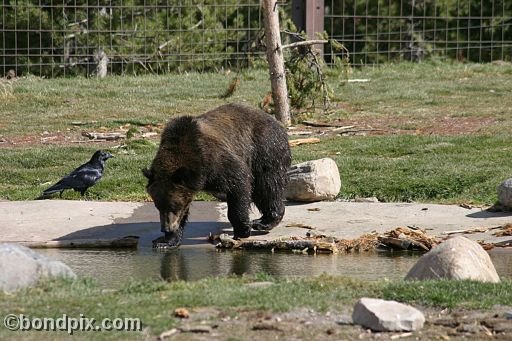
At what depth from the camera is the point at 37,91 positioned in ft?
69.8

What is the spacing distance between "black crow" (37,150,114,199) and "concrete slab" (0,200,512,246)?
1.42 ft

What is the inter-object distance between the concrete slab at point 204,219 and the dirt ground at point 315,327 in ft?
12.4

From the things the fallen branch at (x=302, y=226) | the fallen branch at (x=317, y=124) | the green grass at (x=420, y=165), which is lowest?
the fallen branch at (x=302, y=226)

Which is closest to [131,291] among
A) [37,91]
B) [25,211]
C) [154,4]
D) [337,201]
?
[25,211]

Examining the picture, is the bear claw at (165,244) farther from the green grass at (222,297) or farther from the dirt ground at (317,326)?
the dirt ground at (317,326)

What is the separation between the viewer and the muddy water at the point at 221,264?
9.05m

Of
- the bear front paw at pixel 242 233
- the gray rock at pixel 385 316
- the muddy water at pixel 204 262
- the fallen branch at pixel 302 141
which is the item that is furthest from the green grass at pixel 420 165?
the gray rock at pixel 385 316

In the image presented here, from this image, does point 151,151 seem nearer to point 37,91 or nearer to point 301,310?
point 37,91

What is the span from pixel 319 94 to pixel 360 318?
41.1 feet

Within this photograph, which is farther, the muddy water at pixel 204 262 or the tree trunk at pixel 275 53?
the tree trunk at pixel 275 53

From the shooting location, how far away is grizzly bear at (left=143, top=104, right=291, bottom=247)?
405 inches
